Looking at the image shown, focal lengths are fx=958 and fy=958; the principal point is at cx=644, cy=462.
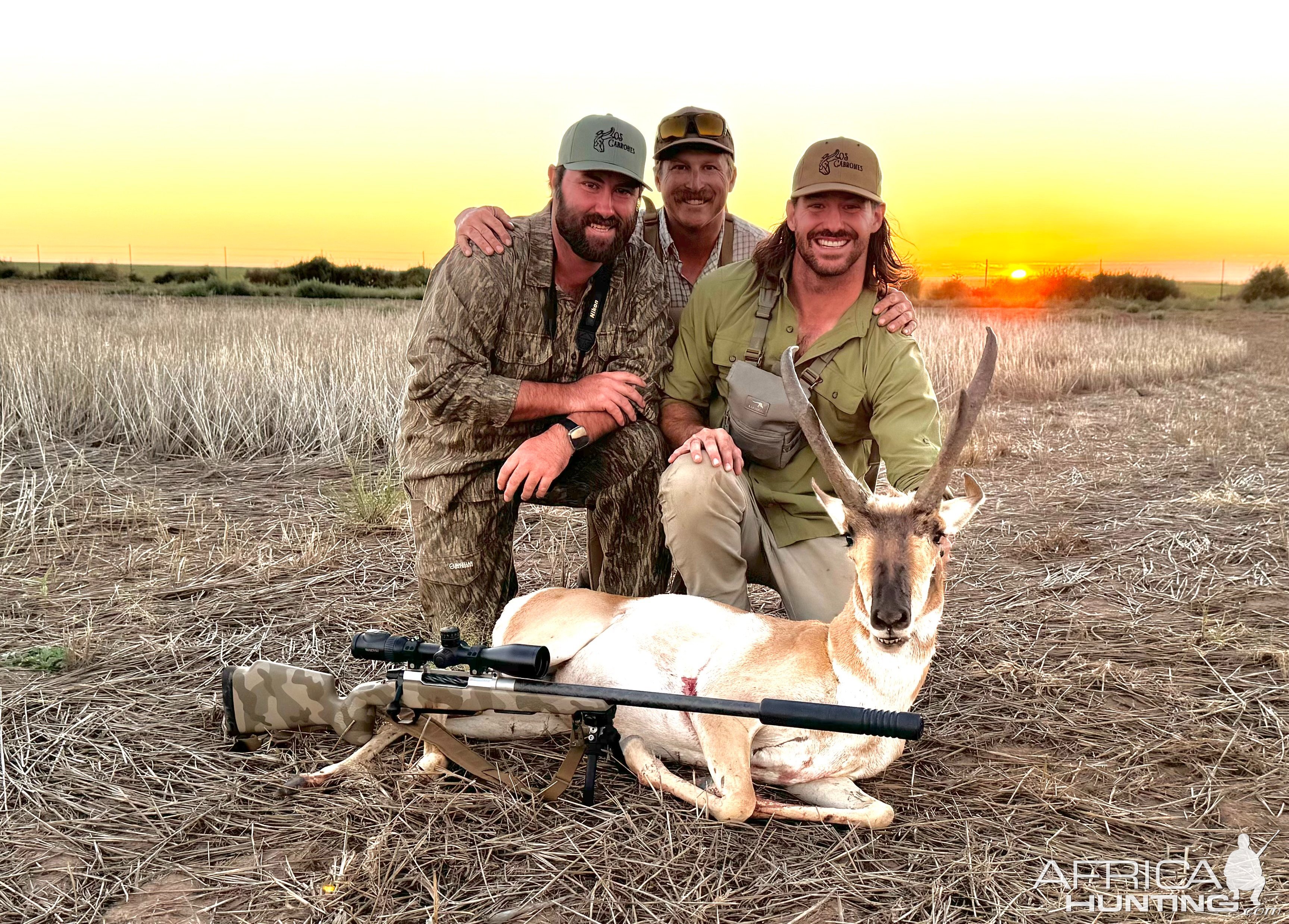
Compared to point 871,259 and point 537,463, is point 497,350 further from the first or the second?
point 871,259

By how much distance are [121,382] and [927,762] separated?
892 centimetres

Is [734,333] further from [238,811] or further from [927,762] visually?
[238,811]

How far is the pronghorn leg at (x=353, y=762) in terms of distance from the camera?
11.6 ft

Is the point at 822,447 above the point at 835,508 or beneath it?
above

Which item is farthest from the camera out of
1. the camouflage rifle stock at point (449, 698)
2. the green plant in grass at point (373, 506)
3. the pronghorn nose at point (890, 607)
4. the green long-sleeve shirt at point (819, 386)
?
the green plant in grass at point (373, 506)

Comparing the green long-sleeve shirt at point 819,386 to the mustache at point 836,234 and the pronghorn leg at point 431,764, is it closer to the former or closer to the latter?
the mustache at point 836,234

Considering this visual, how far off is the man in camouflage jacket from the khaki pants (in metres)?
0.51

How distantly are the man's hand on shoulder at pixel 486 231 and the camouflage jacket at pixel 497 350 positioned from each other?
36 mm

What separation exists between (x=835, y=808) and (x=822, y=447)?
1294 millimetres

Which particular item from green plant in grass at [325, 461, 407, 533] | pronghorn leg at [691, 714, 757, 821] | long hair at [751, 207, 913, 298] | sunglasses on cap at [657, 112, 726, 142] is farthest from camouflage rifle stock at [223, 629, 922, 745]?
sunglasses on cap at [657, 112, 726, 142]

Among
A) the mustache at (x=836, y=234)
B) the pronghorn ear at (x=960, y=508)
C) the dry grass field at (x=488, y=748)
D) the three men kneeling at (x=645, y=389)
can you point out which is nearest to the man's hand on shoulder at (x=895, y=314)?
the three men kneeling at (x=645, y=389)

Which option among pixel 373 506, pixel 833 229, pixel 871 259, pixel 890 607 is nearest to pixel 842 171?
pixel 833 229

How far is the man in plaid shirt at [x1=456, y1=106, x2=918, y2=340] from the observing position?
6.10 m

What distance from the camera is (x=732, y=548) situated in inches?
182
